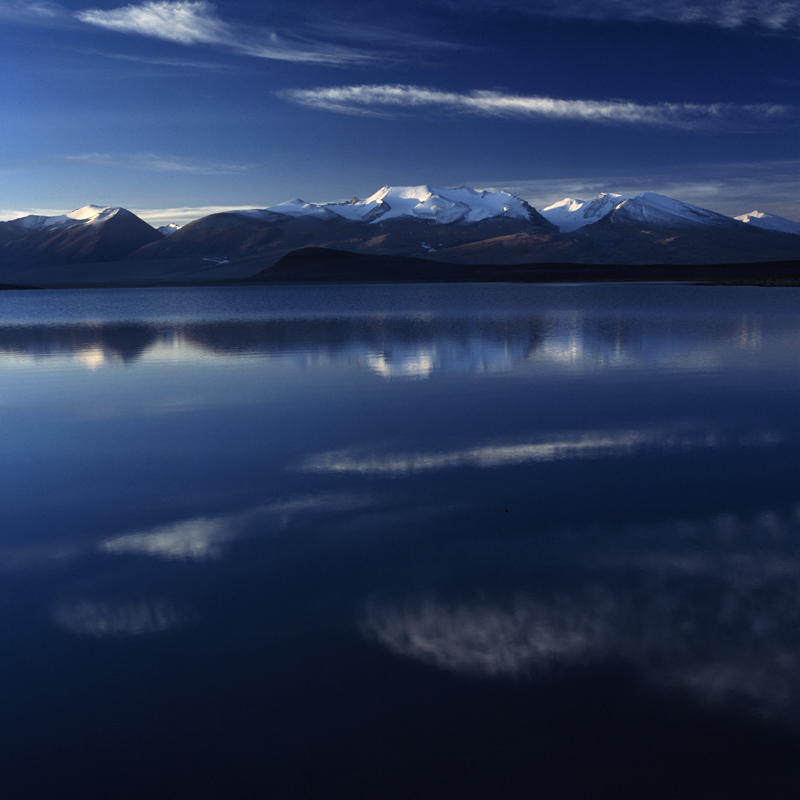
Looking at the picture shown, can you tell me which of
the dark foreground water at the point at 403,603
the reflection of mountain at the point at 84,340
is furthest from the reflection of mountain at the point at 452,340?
the dark foreground water at the point at 403,603

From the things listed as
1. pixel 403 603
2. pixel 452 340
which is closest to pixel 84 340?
pixel 452 340

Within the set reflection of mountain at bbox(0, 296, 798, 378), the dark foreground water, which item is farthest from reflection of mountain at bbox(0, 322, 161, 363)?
the dark foreground water

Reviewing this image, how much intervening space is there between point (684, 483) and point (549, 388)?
5.91m

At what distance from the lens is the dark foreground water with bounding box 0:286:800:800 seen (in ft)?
11.8

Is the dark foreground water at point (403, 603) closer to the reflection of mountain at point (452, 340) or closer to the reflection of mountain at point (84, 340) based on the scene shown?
the reflection of mountain at point (452, 340)

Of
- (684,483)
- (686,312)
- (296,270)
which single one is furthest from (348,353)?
(296,270)

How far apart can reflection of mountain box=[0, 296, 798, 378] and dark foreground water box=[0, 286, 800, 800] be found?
20.3 feet

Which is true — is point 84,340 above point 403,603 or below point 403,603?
above

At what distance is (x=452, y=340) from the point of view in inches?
872

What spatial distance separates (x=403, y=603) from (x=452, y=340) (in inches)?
691

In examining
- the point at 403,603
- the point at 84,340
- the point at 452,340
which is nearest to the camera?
the point at 403,603

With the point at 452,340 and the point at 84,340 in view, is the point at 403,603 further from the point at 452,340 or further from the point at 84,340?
the point at 84,340

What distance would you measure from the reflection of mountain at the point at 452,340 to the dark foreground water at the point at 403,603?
6.19m

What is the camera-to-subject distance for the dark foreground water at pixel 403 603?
3.58m
